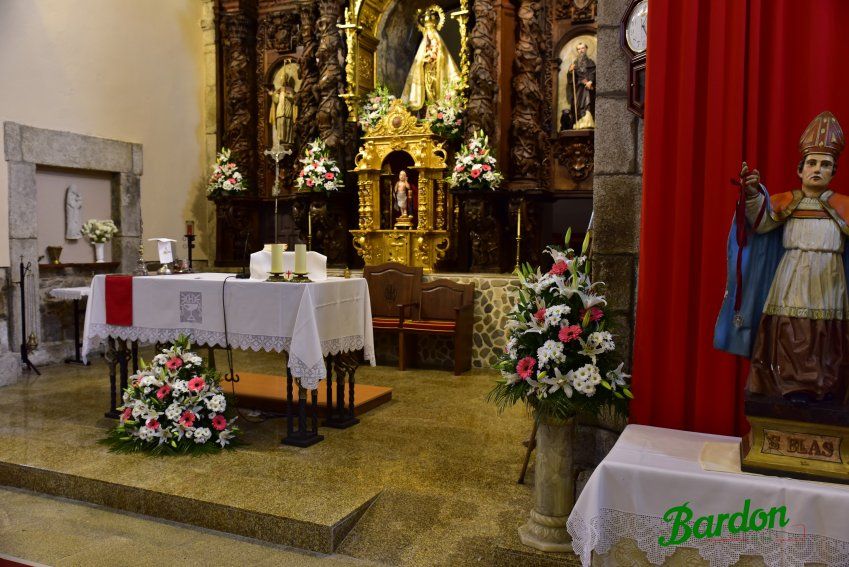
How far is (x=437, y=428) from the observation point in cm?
531

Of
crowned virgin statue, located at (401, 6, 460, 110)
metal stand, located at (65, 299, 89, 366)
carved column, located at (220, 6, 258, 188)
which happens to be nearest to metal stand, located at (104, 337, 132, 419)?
Result: metal stand, located at (65, 299, 89, 366)

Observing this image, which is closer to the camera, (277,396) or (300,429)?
(300,429)

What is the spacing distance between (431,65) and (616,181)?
20.5ft

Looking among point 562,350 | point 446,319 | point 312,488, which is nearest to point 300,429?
point 312,488

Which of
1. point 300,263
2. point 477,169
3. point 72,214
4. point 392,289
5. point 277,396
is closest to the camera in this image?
point 300,263

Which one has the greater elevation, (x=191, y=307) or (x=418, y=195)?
(x=418, y=195)

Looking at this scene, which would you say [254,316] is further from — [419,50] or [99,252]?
[419,50]

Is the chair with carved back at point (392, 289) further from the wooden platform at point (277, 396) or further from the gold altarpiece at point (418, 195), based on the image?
the wooden platform at point (277, 396)

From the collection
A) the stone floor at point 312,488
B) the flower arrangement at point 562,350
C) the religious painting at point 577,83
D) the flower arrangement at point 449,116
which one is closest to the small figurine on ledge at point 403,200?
the flower arrangement at point 449,116

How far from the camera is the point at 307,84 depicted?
31.7 feet

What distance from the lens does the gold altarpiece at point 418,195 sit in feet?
28.5

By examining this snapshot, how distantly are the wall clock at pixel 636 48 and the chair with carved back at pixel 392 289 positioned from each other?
179 inches

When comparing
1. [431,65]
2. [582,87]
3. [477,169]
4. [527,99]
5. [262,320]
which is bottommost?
[262,320]

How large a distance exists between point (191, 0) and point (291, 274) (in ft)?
23.6
